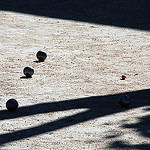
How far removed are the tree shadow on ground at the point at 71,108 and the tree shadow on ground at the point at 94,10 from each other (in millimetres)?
9517

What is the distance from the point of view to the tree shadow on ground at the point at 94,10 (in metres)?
19.7

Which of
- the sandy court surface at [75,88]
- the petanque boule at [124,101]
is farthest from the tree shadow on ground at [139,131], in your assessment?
the petanque boule at [124,101]

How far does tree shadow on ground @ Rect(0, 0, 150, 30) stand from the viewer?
1967 centimetres

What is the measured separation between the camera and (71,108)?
8.36 meters

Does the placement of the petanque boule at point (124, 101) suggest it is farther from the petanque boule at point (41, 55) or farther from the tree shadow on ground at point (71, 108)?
the petanque boule at point (41, 55)

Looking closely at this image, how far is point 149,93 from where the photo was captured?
9.58 m

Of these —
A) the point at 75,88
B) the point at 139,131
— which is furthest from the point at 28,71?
the point at 139,131

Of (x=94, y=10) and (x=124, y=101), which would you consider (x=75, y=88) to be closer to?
(x=124, y=101)

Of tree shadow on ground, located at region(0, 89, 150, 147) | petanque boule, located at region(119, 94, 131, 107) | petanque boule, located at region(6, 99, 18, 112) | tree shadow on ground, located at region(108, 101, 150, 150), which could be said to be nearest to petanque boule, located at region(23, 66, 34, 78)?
tree shadow on ground, located at region(0, 89, 150, 147)

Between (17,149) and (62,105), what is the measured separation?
7.53ft

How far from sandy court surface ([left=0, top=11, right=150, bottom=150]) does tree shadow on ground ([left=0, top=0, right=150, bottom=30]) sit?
2.25 metres

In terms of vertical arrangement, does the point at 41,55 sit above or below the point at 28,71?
above

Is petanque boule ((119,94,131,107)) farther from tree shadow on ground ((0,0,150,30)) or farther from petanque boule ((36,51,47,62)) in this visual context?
tree shadow on ground ((0,0,150,30))

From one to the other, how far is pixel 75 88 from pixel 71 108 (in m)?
1.43
